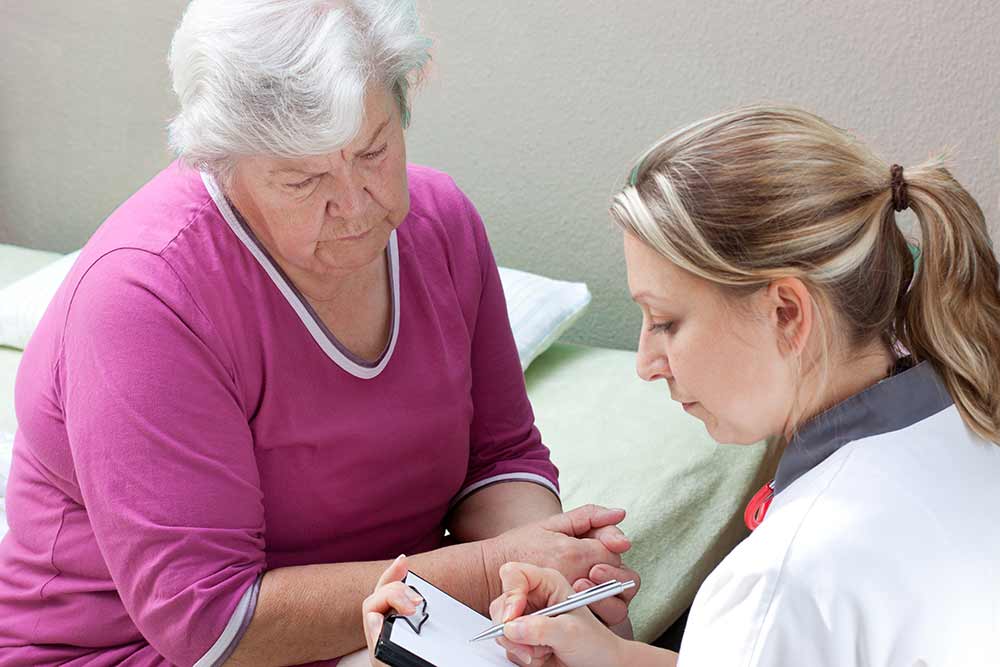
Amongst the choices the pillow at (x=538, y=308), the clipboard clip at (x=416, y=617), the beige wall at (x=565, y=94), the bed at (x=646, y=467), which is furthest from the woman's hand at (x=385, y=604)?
the beige wall at (x=565, y=94)

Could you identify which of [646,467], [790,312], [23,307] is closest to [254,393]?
[790,312]

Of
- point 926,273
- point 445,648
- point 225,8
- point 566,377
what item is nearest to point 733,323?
point 926,273

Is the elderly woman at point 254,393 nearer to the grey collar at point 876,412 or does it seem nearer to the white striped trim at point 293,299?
the white striped trim at point 293,299

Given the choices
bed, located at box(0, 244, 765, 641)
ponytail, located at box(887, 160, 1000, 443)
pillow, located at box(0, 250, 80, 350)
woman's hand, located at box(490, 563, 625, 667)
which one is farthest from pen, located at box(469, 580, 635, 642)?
pillow, located at box(0, 250, 80, 350)

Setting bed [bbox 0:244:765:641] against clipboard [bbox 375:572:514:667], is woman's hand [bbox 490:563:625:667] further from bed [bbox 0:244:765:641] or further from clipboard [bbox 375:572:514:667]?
bed [bbox 0:244:765:641]

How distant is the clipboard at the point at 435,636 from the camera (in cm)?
116

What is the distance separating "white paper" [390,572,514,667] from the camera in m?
1.18

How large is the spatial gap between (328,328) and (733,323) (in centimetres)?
57

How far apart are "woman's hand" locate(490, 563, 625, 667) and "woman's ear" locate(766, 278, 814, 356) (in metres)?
0.37

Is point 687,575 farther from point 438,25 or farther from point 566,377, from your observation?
point 438,25

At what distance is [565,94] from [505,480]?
1194 millimetres

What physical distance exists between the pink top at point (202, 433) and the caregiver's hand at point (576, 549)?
6.5 inches

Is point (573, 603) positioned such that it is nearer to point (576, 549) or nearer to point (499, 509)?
point (576, 549)

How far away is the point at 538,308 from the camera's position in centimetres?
246
